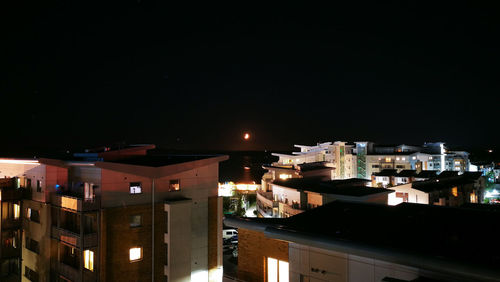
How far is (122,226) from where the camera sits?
1596 cm

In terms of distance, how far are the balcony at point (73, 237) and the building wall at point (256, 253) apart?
10394 mm

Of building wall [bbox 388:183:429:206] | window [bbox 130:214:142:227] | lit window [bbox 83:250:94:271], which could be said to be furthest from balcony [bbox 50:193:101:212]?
building wall [bbox 388:183:429:206]

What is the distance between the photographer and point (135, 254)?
1631cm

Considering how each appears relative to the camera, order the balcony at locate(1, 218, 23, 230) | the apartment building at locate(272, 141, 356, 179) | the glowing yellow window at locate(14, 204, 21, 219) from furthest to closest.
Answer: the apartment building at locate(272, 141, 356, 179) → the glowing yellow window at locate(14, 204, 21, 219) → the balcony at locate(1, 218, 23, 230)

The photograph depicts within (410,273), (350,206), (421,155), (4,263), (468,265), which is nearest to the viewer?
(468,265)

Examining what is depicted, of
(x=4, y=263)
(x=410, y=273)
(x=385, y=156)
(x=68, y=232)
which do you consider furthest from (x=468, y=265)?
(x=385, y=156)

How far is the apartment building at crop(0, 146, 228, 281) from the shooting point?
1577 centimetres

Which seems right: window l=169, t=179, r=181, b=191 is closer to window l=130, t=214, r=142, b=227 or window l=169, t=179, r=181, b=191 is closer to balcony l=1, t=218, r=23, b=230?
window l=130, t=214, r=142, b=227

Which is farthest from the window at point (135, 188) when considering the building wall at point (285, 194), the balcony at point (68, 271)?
the building wall at point (285, 194)

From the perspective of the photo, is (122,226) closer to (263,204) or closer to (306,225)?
(306,225)

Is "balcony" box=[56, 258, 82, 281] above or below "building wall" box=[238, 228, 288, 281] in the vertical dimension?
below

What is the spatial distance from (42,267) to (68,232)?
416 centimetres

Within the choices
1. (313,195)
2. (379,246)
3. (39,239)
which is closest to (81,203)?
(39,239)

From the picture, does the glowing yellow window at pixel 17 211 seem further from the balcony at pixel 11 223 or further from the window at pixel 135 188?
the window at pixel 135 188
